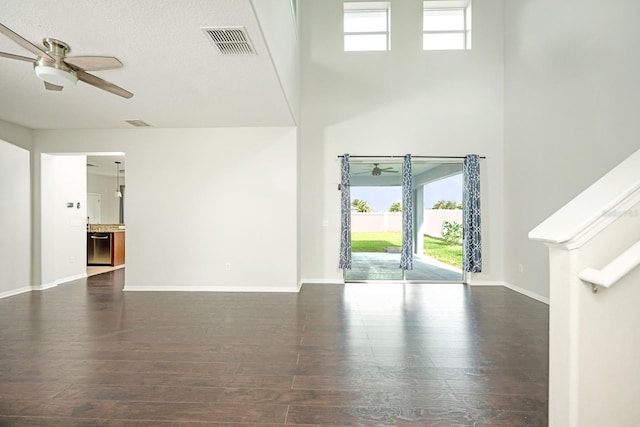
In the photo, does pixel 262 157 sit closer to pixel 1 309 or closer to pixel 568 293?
pixel 1 309

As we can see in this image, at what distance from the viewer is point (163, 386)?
2.29 meters

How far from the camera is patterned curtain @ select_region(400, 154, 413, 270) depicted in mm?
5773

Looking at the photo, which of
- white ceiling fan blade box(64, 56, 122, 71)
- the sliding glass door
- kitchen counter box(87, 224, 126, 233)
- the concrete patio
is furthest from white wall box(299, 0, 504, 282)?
kitchen counter box(87, 224, 126, 233)

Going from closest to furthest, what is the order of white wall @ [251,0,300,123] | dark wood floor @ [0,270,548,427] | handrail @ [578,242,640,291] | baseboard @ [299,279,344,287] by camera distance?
handrail @ [578,242,640,291], dark wood floor @ [0,270,548,427], white wall @ [251,0,300,123], baseboard @ [299,279,344,287]

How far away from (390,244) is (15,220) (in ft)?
20.8

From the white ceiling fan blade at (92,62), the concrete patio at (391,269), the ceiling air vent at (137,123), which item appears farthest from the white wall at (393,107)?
the white ceiling fan blade at (92,62)

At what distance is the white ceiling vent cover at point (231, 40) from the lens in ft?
8.22

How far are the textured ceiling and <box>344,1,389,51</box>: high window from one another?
2.45m

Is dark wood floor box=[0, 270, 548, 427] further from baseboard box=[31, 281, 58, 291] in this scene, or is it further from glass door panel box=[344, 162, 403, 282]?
glass door panel box=[344, 162, 403, 282]

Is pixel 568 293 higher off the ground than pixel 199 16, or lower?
lower

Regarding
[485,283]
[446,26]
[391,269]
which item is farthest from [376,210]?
[446,26]

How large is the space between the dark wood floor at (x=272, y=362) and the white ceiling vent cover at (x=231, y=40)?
8.73 ft

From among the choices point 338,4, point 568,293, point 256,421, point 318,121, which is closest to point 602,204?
point 568,293

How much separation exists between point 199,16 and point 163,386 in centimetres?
269
